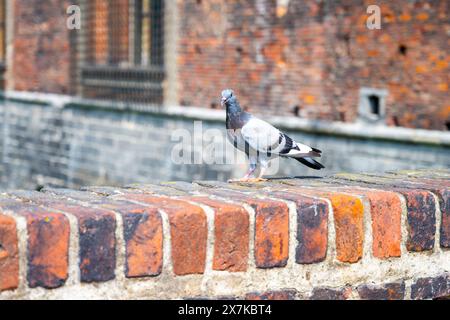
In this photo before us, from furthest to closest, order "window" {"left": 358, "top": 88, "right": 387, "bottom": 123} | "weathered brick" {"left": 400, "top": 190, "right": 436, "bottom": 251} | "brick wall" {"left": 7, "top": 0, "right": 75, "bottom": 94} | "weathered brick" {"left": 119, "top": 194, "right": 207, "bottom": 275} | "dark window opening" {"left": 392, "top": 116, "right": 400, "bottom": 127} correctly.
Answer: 1. "brick wall" {"left": 7, "top": 0, "right": 75, "bottom": 94}
2. "window" {"left": 358, "top": 88, "right": 387, "bottom": 123}
3. "dark window opening" {"left": 392, "top": 116, "right": 400, "bottom": 127}
4. "weathered brick" {"left": 400, "top": 190, "right": 436, "bottom": 251}
5. "weathered brick" {"left": 119, "top": 194, "right": 207, "bottom": 275}

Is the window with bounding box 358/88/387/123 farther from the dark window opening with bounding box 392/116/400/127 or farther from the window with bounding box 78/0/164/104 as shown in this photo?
the window with bounding box 78/0/164/104

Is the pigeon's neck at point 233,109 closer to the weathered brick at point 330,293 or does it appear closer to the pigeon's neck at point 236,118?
the pigeon's neck at point 236,118

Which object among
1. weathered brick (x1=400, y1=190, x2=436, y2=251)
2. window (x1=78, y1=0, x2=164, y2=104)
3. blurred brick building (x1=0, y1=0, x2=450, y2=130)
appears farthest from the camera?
window (x1=78, y1=0, x2=164, y2=104)

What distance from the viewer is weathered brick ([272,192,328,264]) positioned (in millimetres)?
2305

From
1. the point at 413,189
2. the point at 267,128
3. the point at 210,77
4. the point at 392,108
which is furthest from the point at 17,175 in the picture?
the point at 413,189

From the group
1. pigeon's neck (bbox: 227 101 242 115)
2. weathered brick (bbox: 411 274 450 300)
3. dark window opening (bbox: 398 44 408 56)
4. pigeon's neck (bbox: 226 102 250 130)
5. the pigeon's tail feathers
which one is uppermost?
dark window opening (bbox: 398 44 408 56)

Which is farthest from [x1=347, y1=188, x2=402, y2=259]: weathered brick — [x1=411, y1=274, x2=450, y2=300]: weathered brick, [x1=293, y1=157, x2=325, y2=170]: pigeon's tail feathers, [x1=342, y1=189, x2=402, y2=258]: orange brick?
[x1=293, y1=157, x2=325, y2=170]: pigeon's tail feathers

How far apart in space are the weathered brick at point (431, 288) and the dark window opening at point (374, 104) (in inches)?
313

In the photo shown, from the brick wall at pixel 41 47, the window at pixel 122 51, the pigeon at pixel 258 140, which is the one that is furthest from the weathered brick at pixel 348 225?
the brick wall at pixel 41 47

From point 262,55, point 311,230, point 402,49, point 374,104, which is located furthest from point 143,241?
point 262,55

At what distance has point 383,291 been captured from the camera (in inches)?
97.2

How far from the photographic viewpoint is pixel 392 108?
10258 mm

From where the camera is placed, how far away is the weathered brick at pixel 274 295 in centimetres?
226
